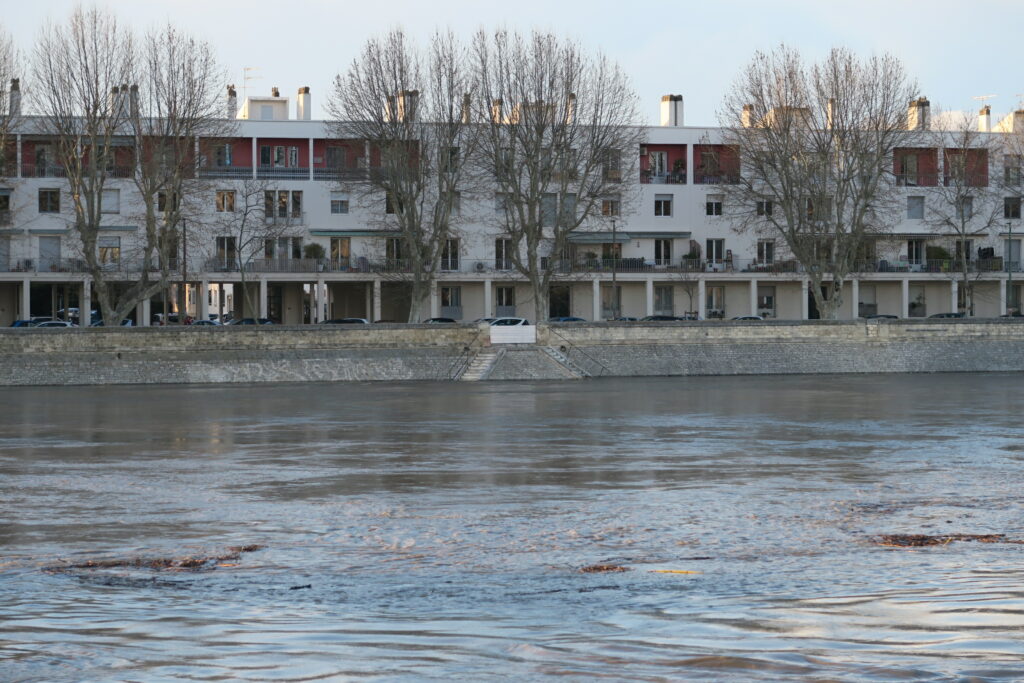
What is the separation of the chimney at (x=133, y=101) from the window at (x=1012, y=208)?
164 feet

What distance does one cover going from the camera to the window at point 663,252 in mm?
78562

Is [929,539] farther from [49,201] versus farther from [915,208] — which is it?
[915,208]

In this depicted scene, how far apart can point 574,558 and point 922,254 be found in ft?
236

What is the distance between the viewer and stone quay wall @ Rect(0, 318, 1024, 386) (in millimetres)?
52094

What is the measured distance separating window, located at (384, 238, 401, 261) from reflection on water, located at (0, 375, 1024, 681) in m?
42.5

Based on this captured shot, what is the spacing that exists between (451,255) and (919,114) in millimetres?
27820

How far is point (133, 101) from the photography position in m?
57.1

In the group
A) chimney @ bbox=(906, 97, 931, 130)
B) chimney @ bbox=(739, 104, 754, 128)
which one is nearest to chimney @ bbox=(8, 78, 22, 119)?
chimney @ bbox=(739, 104, 754, 128)

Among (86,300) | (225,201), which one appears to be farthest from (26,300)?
(225,201)

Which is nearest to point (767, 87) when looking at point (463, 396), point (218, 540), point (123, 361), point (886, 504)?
point (463, 396)

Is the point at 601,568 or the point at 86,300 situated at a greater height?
the point at 86,300

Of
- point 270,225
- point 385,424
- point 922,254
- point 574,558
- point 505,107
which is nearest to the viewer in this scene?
point 574,558

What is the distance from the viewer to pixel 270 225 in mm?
69375

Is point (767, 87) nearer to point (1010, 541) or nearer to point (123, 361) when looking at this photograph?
point (123, 361)
